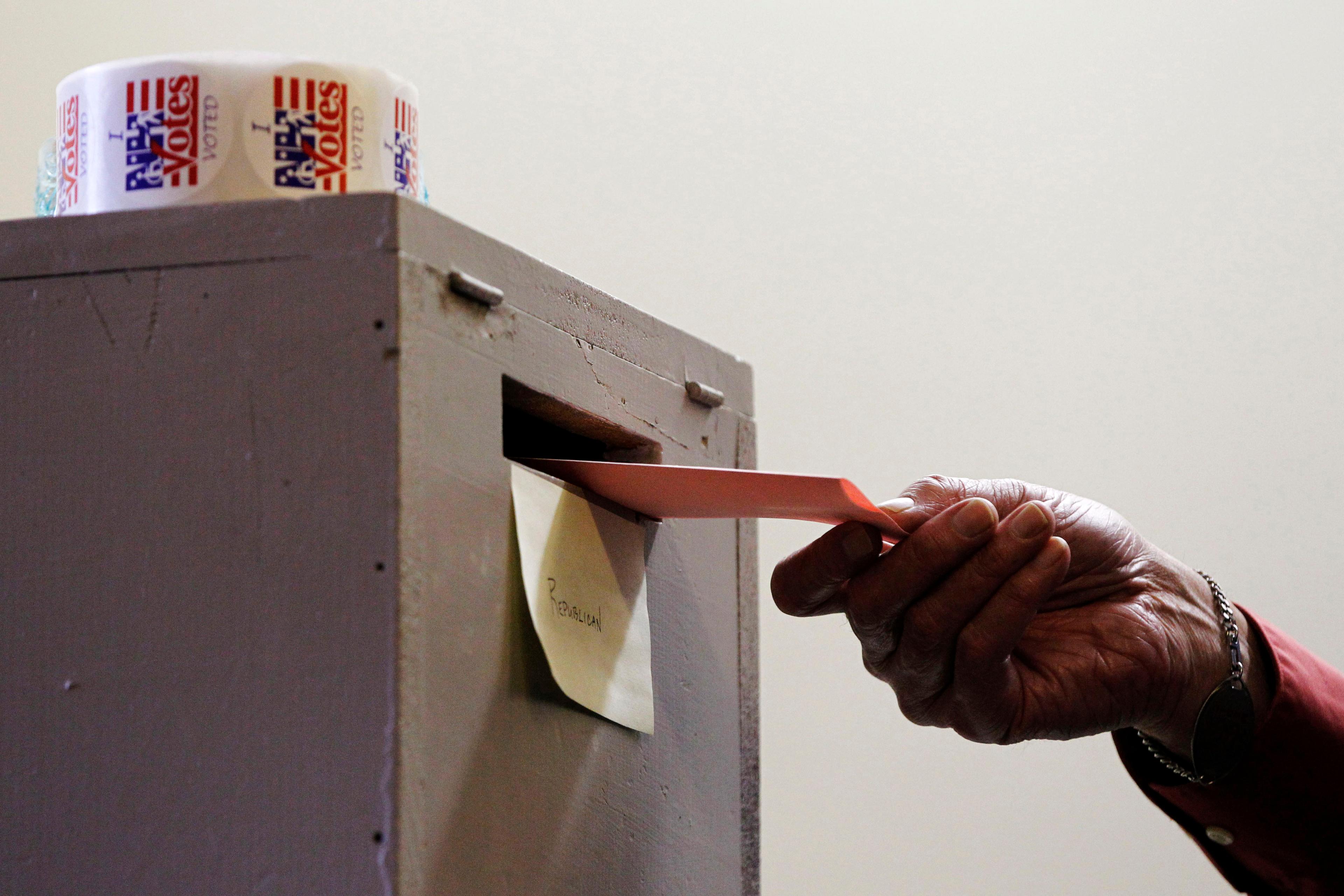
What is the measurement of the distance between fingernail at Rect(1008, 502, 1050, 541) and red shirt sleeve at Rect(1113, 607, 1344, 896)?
361 millimetres

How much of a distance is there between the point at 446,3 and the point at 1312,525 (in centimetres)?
143

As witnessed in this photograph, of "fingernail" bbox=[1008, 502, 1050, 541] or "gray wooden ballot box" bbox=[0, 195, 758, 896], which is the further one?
"fingernail" bbox=[1008, 502, 1050, 541]

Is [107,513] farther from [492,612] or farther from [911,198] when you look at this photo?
[911,198]

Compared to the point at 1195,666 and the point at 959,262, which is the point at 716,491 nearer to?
the point at 1195,666

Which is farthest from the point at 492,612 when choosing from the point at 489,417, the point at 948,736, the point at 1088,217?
the point at 1088,217

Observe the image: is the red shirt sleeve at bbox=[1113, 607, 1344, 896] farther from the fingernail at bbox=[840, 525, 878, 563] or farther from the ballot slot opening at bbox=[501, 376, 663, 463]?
the ballot slot opening at bbox=[501, 376, 663, 463]

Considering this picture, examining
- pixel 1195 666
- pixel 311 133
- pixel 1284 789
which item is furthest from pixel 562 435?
pixel 1284 789

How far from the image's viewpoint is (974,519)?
69 cm

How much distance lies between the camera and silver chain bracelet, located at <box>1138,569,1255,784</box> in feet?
3.02

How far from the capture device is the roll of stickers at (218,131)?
0.51 m

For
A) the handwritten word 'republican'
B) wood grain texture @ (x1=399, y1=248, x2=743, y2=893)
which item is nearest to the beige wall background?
wood grain texture @ (x1=399, y1=248, x2=743, y2=893)

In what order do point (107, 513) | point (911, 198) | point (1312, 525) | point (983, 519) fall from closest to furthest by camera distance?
1. point (107, 513)
2. point (983, 519)
3. point (1312, 525)
4. point (911, 198)

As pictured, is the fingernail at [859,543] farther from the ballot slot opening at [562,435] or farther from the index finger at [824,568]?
the ballot slot opening at [562,435]

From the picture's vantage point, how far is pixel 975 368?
5.76 ft
